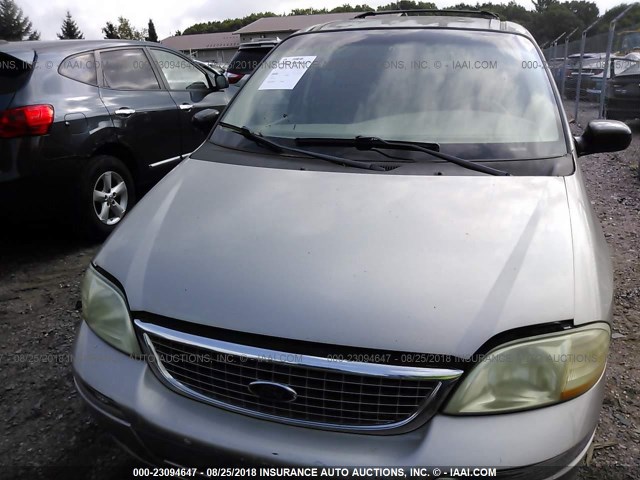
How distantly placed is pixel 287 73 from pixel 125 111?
2.24 metres

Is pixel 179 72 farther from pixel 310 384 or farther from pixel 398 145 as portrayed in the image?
pixel 310 384

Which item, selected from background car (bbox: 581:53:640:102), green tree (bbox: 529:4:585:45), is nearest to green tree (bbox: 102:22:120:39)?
green tree (bbox: 529:4:585:45)

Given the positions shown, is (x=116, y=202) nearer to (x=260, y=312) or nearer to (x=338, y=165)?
(x=338, y=165)

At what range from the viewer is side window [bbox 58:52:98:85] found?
4242 millimetres

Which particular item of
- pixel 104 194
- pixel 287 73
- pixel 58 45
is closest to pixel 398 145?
pixel 287 73

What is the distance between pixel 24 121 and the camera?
3.78 metres

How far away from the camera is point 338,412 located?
1.48 metres

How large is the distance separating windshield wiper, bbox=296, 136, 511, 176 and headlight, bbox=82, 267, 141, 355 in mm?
1061

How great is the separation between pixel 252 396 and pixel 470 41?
2.13m

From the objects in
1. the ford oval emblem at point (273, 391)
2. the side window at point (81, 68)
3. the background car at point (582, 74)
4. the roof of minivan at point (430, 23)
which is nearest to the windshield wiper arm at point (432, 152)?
the roof of minivan at point (430, 23)

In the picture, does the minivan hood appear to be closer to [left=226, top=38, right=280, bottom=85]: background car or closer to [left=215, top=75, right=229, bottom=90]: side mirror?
[left=215, top=75, right=229, bottom=90]: side mirror

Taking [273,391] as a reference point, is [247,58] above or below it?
above

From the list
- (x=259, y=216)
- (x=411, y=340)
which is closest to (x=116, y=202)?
(x=259, y=216)

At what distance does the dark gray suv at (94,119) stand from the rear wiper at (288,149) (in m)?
1.91
